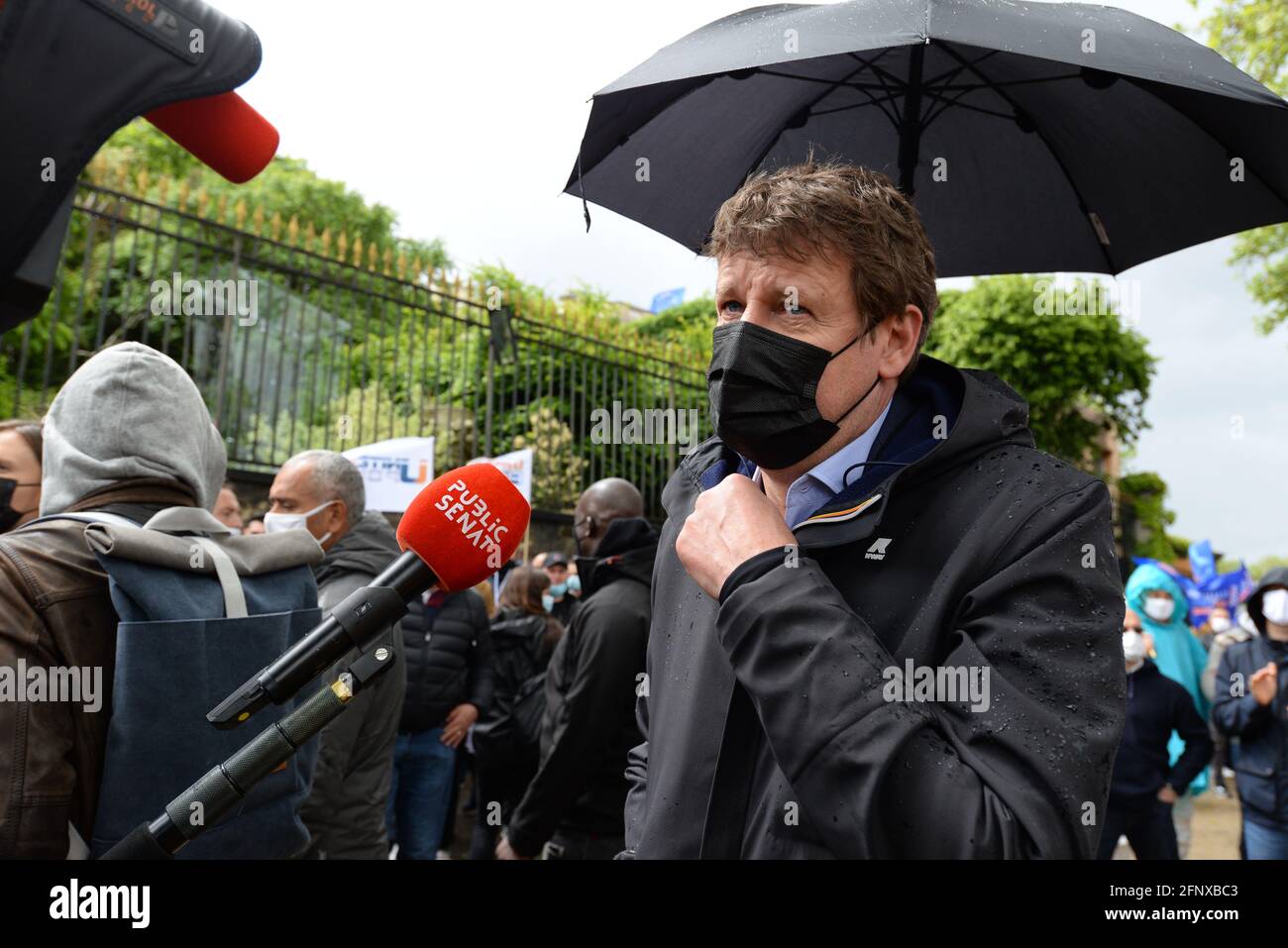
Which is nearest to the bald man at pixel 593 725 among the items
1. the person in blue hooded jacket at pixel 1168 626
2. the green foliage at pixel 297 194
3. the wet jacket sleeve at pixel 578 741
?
the wet jacket sleeve at pixel 578 741

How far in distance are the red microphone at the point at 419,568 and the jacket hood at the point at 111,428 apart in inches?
43.1

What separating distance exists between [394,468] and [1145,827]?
5584 millimetres

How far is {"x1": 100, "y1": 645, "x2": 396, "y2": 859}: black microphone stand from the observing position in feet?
4.91

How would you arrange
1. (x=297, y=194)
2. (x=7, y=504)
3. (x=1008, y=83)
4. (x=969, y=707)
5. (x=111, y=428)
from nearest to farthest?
(x=969, y=707) < (x=111, y=428) < (x=7, y=504) < (x=1008, y=83) < (x=297, y=194)

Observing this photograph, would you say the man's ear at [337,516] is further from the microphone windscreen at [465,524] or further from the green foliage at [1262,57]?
the green foliage at [1262,57]

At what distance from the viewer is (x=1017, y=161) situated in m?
3.30

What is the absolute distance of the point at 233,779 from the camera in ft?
4.96

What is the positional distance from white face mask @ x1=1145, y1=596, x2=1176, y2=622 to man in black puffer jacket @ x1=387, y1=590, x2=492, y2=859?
5123 mm

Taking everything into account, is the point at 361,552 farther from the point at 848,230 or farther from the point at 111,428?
the point at 848,230

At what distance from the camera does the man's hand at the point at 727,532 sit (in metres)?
1.62

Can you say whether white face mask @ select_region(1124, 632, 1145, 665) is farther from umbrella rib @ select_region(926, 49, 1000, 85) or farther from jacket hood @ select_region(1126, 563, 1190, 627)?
umbrella rib @ select_region(926, 49, 1000, 85)

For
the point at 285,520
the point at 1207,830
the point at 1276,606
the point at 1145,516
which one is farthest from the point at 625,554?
the point at 1145,516
